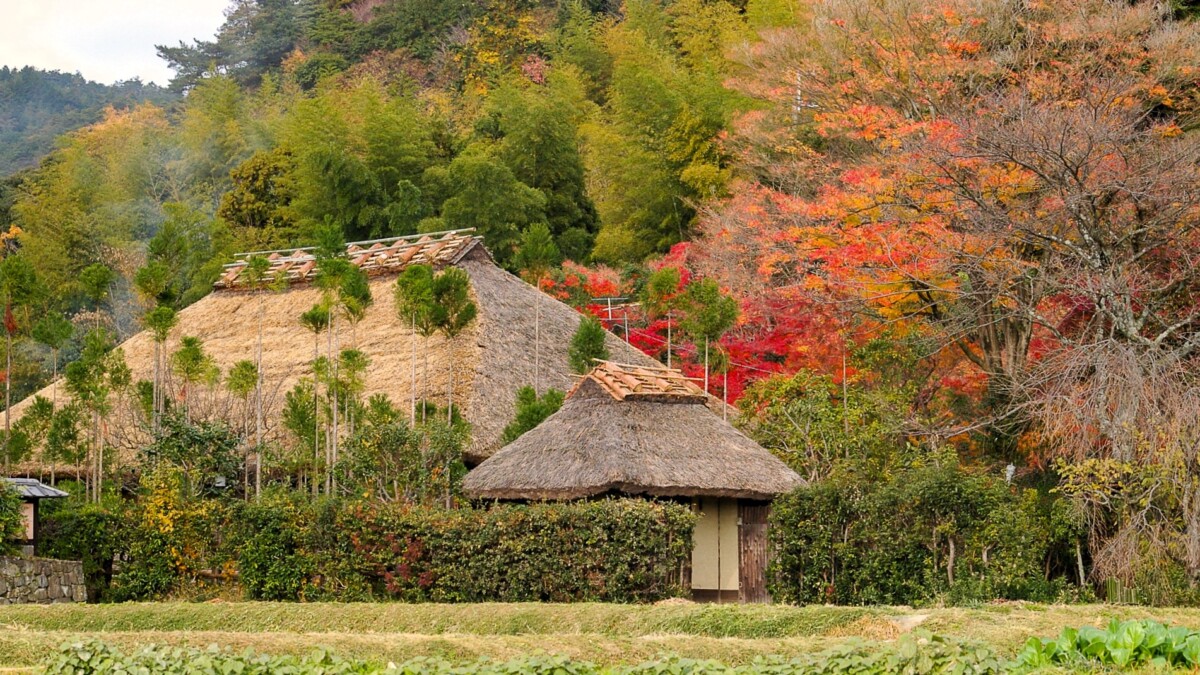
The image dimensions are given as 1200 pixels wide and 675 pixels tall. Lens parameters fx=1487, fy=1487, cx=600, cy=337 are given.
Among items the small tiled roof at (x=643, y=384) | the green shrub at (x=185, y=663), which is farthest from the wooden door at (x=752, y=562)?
the green shrub at (x=185, y=663)

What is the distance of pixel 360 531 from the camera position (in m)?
16.5

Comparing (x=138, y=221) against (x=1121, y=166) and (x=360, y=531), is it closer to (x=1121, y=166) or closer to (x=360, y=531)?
(x=360, y=531)

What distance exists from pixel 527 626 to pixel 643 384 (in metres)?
6.07

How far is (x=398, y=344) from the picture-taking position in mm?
23156

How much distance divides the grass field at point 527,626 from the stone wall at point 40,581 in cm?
121

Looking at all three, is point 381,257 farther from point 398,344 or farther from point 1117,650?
point 1117,650

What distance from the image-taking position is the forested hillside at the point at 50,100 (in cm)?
6831

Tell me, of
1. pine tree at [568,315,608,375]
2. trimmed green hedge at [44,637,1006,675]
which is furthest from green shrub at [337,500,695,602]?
trimmed green hedge at [44,637,1006,675]

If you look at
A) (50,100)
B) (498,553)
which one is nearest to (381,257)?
(498,553)

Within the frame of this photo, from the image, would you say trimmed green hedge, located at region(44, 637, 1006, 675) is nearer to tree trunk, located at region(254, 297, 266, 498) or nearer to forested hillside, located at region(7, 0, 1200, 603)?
forested hillside, located at region(7, 0, 1200, 603)

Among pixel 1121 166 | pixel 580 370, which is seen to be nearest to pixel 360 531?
pixel 580 370

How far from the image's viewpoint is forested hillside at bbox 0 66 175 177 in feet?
224

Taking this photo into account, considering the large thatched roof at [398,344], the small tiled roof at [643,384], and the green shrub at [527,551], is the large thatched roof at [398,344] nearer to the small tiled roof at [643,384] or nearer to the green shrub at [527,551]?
the small tiled roof at [643,384]

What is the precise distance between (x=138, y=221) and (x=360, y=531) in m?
27.3
